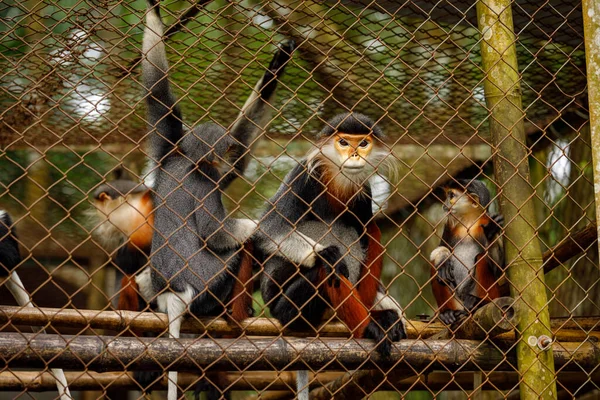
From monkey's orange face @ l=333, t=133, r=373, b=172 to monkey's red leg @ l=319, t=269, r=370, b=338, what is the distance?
474mm

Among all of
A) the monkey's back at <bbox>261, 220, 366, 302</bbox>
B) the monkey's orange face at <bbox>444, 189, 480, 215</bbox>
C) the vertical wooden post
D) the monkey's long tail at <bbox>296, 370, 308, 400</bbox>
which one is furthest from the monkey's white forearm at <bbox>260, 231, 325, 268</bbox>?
the vertical wooden post

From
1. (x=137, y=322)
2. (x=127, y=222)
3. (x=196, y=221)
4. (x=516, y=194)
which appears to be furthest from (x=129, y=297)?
(x=516, y=194)

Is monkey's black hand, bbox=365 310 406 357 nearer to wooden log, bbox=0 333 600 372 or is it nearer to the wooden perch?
wooden log, bbox=0 333 600 372

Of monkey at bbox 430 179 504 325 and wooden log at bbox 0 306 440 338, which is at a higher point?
wooden log at bbox 0 306 440 338

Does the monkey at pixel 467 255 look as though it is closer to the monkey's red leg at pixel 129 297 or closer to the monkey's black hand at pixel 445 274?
the monkey's black hand at pixel 445 274

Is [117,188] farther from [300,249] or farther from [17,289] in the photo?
[300,249]

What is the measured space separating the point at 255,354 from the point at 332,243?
0.93 metres

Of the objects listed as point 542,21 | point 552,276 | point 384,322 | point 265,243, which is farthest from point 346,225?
point 552,276

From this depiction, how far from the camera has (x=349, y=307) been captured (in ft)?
9.38

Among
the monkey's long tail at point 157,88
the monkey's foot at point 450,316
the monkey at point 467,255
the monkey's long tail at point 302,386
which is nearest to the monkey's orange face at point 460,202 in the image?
the monkey at point 467,255

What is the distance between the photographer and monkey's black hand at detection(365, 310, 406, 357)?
2.64m

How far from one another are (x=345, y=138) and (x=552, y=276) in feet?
8.84

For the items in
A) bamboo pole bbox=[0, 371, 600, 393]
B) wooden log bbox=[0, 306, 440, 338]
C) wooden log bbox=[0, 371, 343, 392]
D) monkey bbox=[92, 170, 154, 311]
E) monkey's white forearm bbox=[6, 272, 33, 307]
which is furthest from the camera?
monkey bbox=[92, 170, 154, 311]

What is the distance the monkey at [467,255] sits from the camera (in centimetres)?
337
